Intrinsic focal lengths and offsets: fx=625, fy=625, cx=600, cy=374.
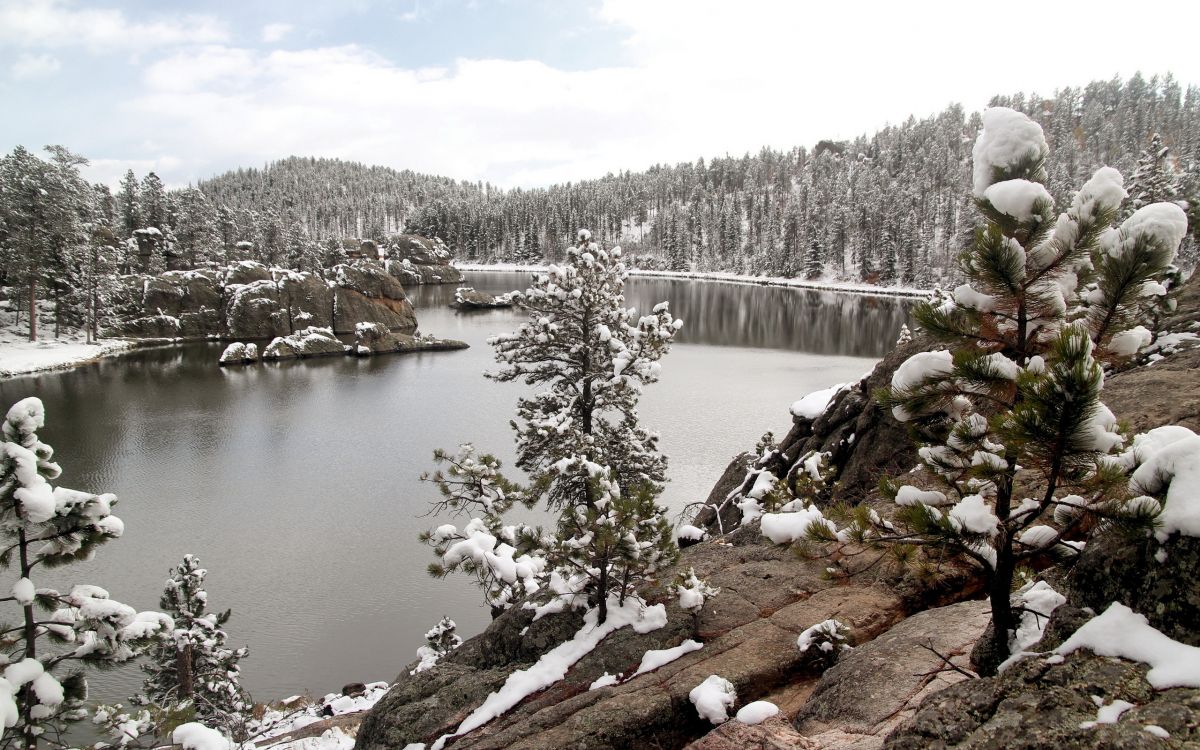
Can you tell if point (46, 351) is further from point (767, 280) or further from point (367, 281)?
point (767, 280)

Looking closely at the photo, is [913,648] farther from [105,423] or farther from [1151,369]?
[105,423]

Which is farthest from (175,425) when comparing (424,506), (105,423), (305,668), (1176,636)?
(1176,636)

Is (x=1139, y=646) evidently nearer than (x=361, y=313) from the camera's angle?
Yes

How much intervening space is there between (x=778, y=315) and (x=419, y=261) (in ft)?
243

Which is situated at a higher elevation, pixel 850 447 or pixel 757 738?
pixel 850 447

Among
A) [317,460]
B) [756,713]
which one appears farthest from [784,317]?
[756,713]

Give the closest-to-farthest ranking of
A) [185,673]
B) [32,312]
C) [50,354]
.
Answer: [185,673] → [50,354] → [32,312]

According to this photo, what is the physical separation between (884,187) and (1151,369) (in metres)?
132

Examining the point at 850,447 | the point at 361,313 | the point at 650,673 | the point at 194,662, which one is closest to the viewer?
the point at 650,673

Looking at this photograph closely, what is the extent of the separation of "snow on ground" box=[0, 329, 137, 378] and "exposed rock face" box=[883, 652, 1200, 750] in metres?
57.0

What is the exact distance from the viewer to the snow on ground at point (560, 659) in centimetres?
726

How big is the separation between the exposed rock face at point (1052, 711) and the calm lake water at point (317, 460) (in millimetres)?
14618

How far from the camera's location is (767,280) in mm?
112250

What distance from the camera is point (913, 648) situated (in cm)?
611
